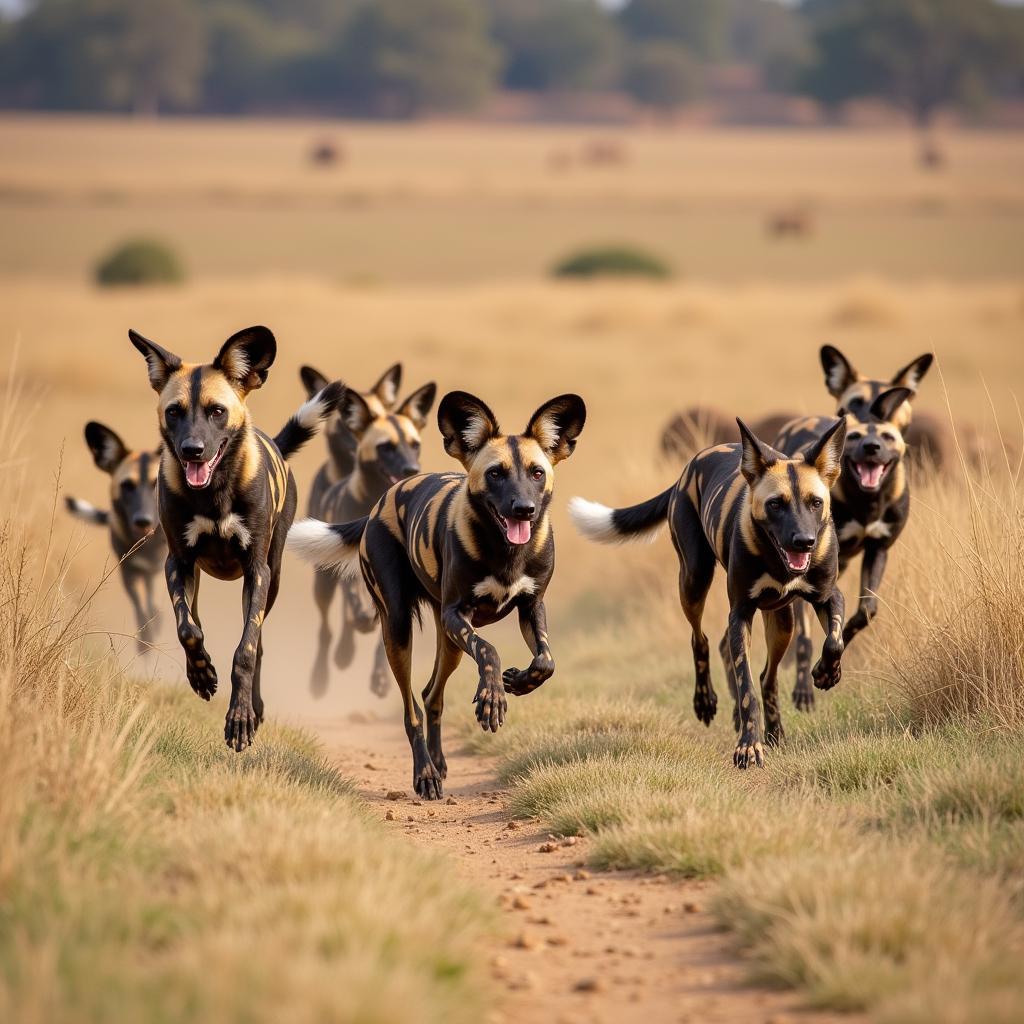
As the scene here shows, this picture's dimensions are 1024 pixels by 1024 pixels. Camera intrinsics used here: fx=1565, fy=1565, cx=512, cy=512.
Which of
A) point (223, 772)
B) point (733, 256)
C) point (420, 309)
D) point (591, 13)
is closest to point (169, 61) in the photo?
point (591, 13)

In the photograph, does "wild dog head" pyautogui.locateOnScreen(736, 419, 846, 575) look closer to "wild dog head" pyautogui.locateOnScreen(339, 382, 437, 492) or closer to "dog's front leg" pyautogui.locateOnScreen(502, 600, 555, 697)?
"dog's front leg" pyautogui.locateOnScreen(502, 600, 555, 697)

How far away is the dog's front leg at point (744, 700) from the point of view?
21.0 ft

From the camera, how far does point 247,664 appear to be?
6430 millimetres

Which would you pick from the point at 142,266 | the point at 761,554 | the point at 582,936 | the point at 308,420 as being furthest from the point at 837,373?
the point at 142,266

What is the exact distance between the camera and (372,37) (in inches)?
3812

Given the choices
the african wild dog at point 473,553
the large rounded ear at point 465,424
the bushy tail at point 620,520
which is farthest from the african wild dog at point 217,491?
the bushy tail at point 620,520

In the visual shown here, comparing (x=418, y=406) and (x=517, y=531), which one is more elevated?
(x=418, y=406)


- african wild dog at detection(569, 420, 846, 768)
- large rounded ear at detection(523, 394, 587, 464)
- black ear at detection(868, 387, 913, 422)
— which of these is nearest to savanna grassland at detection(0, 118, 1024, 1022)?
african wild dog at detection(569, 420, 846, 768)

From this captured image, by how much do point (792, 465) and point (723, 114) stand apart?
104309mm

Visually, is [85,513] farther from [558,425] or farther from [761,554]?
[761,554]

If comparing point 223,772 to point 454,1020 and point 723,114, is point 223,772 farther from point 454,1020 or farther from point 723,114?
point 723,114

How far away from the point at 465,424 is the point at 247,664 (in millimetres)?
1334

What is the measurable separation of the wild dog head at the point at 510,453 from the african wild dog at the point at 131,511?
3.43m

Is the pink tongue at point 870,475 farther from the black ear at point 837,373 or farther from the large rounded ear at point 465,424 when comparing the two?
the large rounded ear at point 465,424
